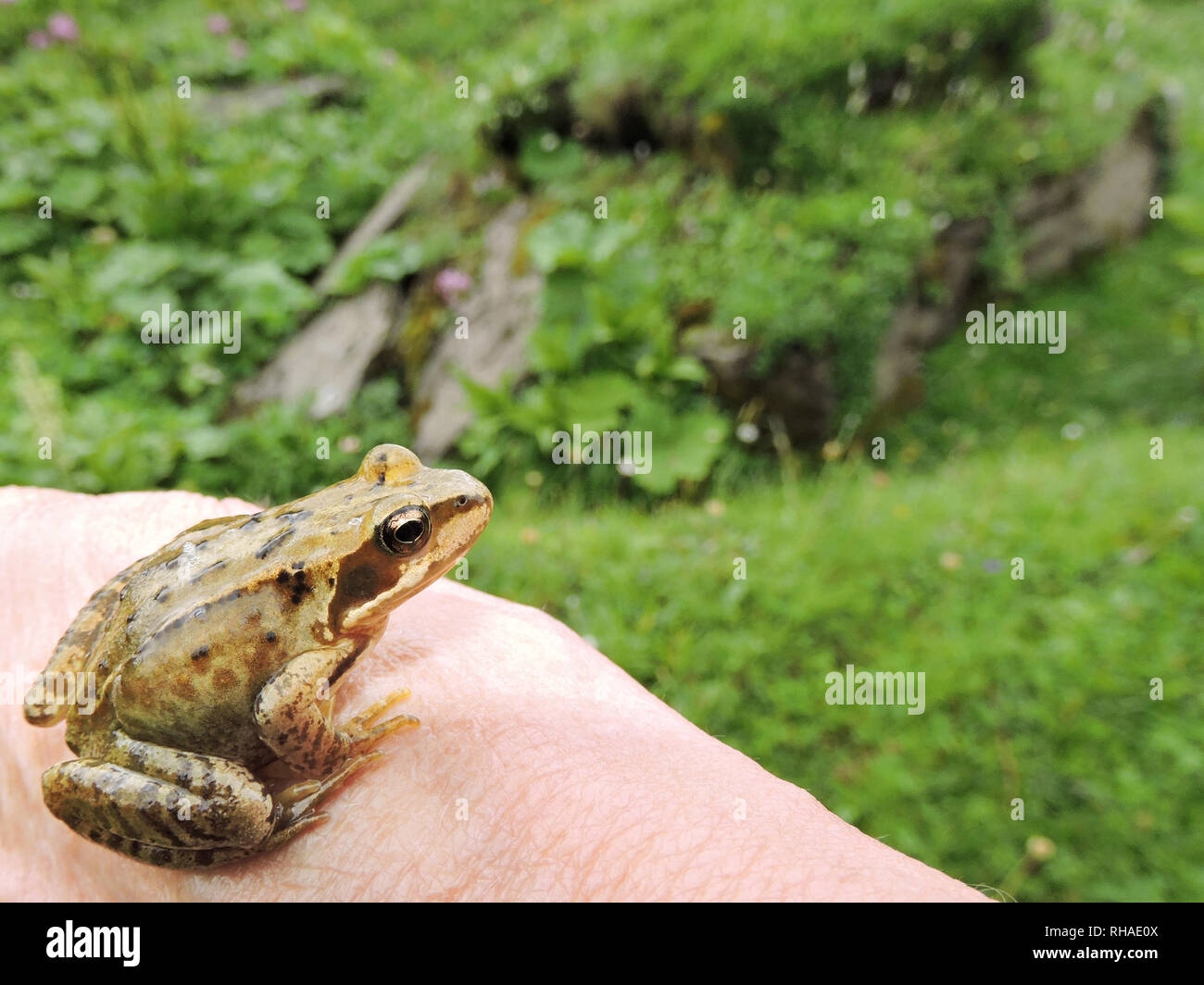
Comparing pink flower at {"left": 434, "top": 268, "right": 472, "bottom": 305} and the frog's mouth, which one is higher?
pink flower at {"left": 434, "top": 268, "right": 472, "bottom": 305}

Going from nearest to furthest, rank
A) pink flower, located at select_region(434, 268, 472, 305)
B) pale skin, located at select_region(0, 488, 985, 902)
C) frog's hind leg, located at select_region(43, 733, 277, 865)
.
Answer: pale skin, located at select_region(0, 488, 985, 902), frog's hind leg, located at select_region(43, 733, 277, 865), pink flower, located at select_region(434, 268, 472, 305)

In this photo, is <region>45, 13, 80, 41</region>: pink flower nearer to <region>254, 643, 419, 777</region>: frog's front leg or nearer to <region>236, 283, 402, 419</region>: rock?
<region>236, 283, 402, 419</region>: rock

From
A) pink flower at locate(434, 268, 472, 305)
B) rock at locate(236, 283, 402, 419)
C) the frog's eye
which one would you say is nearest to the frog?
the frog's eye

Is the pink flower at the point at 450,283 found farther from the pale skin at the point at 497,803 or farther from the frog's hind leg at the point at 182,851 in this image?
the frog's hind leg at the point at 182,851

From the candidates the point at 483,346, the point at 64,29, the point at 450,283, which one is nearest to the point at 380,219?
the point at 450,283

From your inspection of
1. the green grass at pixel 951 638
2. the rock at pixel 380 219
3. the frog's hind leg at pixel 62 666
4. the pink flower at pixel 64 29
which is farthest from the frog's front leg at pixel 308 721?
the pink flower at pixel 64 29
